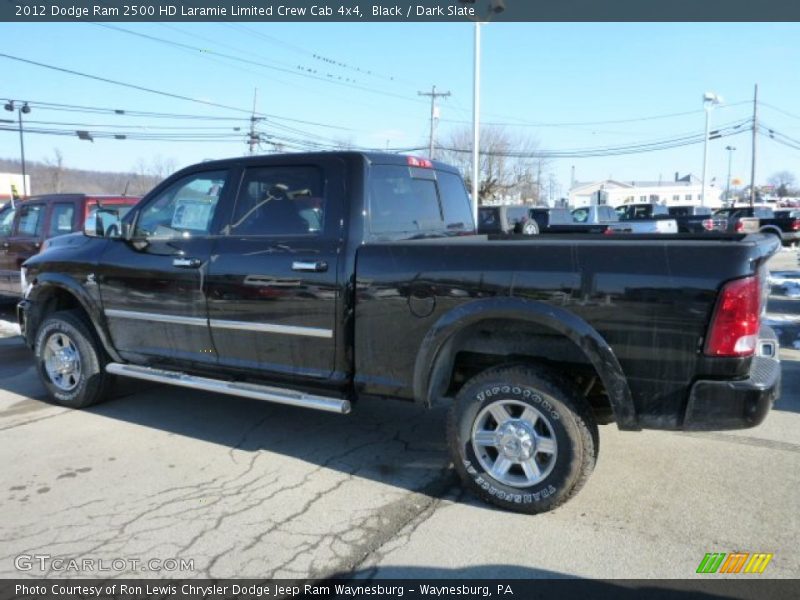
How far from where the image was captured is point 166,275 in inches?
184

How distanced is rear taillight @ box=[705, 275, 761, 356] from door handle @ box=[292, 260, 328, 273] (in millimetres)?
2229

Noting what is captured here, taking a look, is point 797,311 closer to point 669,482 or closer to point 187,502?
point 669,482

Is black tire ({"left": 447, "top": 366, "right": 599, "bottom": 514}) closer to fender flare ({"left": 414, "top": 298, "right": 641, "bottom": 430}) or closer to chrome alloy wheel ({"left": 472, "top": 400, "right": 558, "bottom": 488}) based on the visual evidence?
chrome alloy wheel ({"left": 472, "top": 400, "right": 558, "bottom": 488})

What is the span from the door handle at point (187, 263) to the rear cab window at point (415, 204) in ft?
4.44

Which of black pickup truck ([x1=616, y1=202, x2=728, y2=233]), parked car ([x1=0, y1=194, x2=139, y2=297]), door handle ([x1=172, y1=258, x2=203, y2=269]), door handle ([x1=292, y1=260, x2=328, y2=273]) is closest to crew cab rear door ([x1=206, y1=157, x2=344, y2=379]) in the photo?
door handle ([x1=292, y1=260, x2=328, y2=273])

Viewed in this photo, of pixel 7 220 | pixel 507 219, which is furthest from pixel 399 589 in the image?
pixel 507 219

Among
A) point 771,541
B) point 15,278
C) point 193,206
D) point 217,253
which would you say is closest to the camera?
point 771,541

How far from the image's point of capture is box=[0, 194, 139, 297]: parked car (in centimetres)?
867

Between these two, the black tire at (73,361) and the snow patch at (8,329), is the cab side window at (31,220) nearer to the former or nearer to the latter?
the snow patch at (8,329)

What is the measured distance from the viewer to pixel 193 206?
4.77 m

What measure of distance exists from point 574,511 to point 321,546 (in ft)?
4.72

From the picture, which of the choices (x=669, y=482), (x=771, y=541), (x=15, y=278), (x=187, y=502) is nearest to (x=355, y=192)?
(x=187, y=502)

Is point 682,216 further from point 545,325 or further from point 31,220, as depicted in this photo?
point 545,325

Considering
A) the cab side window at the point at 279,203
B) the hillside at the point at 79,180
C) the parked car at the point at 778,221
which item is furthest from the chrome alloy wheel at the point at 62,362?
the hillside at the point at 79,180
